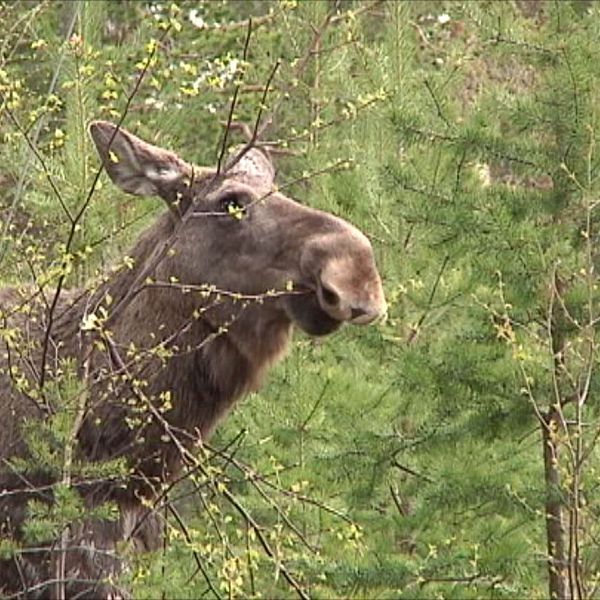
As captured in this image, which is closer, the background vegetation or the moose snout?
the moose snout

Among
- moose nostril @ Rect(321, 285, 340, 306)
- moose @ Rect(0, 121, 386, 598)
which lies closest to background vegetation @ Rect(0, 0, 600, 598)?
moose @ Rect(0, 121, 386, 598)

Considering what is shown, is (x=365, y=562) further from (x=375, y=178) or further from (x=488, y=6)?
(x=488, y=6)

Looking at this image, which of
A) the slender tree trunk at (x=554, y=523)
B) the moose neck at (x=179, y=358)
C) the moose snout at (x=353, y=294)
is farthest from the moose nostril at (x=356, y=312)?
the slender tree trunk at (x=554, y=523)

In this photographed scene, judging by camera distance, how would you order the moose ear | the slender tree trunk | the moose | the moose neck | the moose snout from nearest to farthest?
1. the moose snout
2. the moose
3. the moose neck
4. the moose ear
5. the slender tree trunk

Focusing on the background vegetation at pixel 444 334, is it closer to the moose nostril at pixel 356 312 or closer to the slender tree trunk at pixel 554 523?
the slender tree trunk at pixel 554 523

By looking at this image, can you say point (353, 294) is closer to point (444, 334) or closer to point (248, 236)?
point (248, 236)

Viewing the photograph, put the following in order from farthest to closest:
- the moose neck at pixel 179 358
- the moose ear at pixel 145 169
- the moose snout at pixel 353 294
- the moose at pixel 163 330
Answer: the moose ear at pixel 145 169 < the moose neck at pixel 179 358 < the moose at pixel 163 330 < the moose snout at pixel 353 294

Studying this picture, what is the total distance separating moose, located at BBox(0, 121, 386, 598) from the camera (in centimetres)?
716

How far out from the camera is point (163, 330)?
7.92 meters

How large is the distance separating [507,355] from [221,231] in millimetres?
2149

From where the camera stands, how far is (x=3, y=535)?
7.52 meters

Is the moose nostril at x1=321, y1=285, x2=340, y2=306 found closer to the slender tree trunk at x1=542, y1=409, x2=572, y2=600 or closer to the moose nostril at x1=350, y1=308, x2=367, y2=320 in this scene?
the moose nostril at x1=350, y1=308, x2=367, y2=320

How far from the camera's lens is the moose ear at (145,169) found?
7.84 m

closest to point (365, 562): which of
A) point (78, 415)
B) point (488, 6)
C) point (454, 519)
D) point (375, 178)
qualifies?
point (454, 519)
